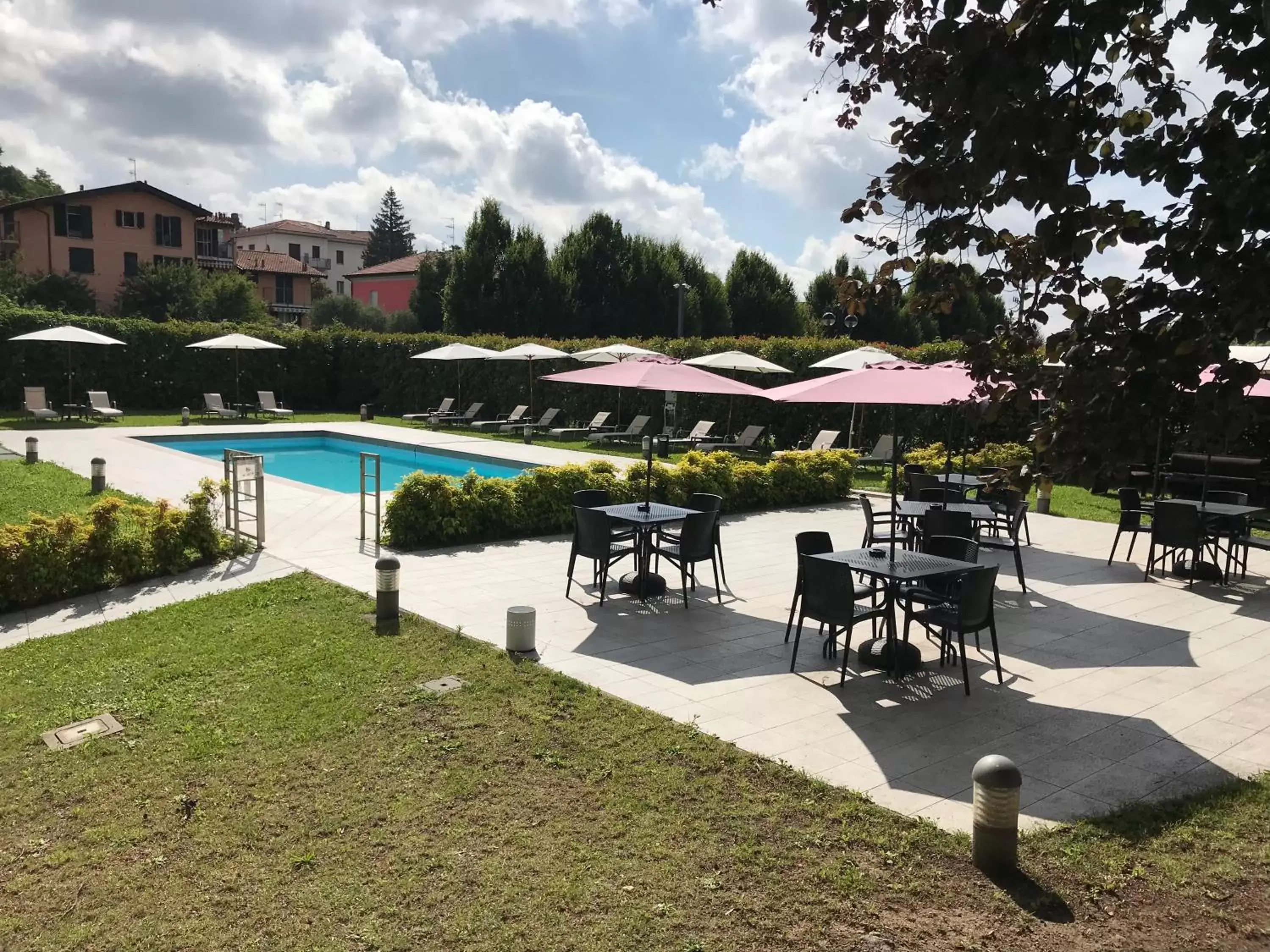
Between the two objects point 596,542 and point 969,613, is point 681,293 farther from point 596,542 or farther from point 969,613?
point 969,613

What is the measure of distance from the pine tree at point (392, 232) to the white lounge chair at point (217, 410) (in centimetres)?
6782

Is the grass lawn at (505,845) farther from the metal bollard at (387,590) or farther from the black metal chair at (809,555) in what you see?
the black metal chair at (809,555)

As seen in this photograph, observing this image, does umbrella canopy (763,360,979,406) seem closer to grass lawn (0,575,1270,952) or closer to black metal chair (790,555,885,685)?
black metal chair (790,555,885,685)

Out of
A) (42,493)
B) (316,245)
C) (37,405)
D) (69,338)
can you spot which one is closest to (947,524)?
(42,493)

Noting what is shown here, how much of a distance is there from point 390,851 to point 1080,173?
3.90m

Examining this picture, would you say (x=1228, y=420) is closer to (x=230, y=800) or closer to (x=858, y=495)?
(x=230, y=800)

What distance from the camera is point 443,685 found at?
6109 millimetres

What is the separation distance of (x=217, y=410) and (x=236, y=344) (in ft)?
7.44

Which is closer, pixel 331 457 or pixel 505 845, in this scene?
pixel 505 845

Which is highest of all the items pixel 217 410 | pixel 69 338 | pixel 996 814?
pixel 69 338

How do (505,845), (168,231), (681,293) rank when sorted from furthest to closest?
(168,231), (681,293), (505,845)

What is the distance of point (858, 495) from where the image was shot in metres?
15.5

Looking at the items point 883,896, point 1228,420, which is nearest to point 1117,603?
point 883,896

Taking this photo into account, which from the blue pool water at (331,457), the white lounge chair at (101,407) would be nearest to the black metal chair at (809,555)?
the blue pool water at (331,457)
